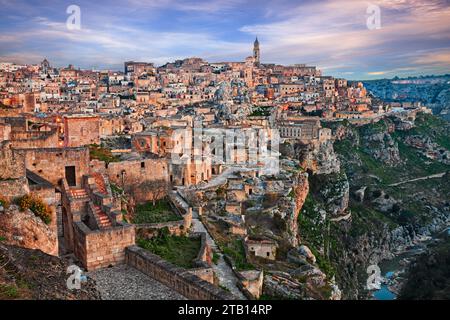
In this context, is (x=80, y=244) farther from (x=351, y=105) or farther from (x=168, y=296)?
(x=351, y=105)

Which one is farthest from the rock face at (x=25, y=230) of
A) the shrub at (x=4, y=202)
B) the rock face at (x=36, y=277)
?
the rock face at (x=36, y=277)

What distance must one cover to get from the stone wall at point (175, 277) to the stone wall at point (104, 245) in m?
0.28

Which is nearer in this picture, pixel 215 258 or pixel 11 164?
pixel 11 164

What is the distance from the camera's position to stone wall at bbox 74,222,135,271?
470 inches

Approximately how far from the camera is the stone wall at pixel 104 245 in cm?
1193

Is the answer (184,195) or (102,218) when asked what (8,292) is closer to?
(102,218)

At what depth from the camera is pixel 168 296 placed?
1012cm

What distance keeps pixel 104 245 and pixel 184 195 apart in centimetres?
1349

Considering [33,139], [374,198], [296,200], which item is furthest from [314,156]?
[33,139]

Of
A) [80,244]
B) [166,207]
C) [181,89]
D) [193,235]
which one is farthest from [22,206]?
[181,89]

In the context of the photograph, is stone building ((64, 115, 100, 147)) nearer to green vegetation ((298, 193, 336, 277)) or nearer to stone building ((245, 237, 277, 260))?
stone building ((245, 237, 277, 260))

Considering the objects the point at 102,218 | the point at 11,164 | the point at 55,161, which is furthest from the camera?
the point at 55,161

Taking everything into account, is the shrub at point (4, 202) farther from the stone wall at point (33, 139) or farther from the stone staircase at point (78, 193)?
the stone wall at point (33, 139)

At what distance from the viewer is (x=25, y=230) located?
11.7 m
